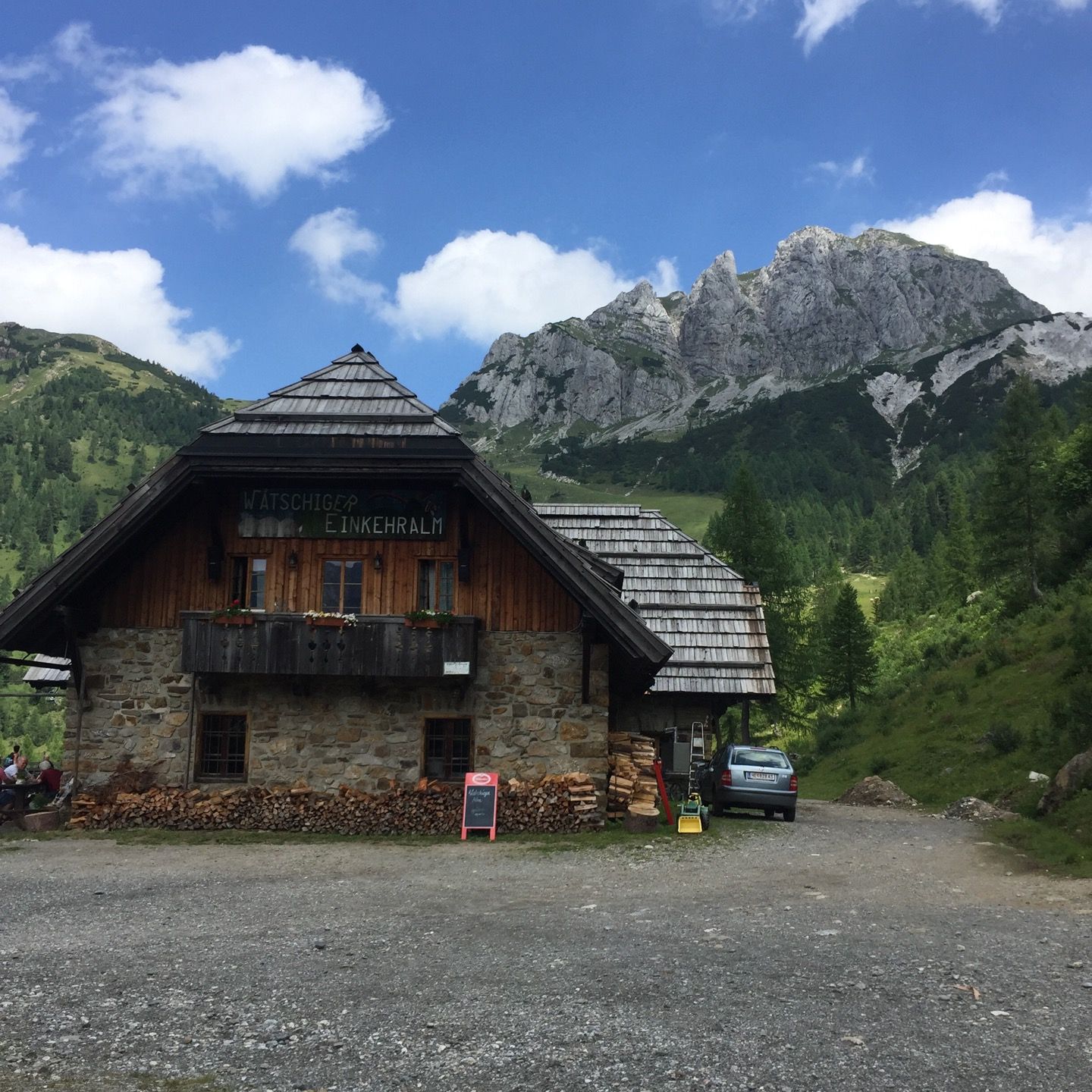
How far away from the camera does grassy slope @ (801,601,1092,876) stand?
1636 centimetres

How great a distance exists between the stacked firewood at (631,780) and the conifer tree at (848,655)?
101 feet

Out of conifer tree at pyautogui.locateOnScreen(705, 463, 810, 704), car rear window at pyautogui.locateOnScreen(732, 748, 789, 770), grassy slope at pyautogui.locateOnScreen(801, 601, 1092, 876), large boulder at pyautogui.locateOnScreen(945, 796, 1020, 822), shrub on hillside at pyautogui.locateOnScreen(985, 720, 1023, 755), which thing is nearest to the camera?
grassy slope at pyautogui.locateOnScreen(801, 601, 1092, 876)

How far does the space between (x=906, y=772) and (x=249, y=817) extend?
18438 millimetres

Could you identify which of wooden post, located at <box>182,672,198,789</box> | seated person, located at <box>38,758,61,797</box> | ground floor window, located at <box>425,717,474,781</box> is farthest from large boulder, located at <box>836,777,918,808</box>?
seated person, located at <box>38,758,61,797</box>

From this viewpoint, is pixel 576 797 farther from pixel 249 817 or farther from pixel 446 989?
pixel 446 989

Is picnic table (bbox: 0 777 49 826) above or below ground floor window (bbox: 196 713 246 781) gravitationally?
below

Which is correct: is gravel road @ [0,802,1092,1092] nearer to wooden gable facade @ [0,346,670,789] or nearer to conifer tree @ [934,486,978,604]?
wooden gable facade @ [0,346,670,789]

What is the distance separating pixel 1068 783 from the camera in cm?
1675

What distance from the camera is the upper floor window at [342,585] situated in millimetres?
18156

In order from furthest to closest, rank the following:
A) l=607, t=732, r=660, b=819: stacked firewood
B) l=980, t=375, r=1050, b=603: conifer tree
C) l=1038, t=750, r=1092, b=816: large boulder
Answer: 1. l=980, t=375, r=1050, b=603: conifer tree
2. l=607, t=732, r=660, b=819: stacked firewood
3. l=1038, t=750, r=1092, b=816: large boulder

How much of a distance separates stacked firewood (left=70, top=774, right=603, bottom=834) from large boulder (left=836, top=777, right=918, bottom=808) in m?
10.9

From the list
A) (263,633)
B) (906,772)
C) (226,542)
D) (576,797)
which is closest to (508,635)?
(576,797)

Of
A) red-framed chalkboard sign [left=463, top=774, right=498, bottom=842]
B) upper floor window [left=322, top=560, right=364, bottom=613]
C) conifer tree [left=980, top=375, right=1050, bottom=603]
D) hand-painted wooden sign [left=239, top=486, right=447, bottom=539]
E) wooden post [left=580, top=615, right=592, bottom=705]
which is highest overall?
conifer tree [left=980, top=375, right=1050, bottom=603]

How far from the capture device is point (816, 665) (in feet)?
164
